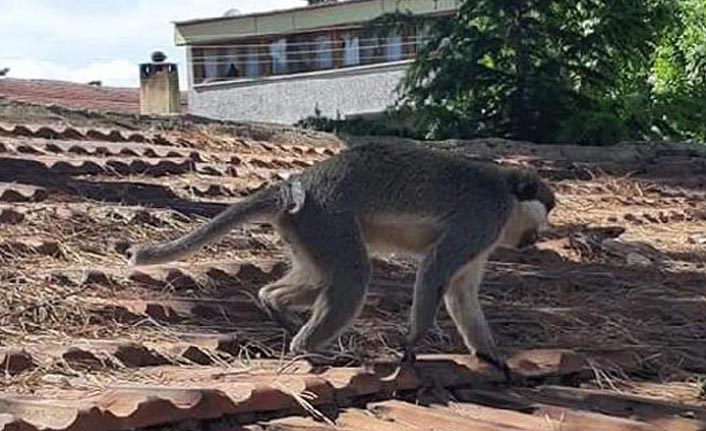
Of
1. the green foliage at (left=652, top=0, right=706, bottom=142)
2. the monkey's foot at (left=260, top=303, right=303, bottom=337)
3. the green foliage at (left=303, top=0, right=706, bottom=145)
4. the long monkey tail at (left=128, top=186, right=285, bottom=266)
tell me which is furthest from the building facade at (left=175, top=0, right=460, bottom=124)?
the long monkey tail at (left=128, top=186, right=285, bottom=266)

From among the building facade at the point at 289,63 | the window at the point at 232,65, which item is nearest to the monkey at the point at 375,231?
the building facade at the point at 289,63

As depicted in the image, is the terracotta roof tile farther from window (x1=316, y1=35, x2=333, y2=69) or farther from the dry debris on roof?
window (x1=316, y1=35, x2=333, y2=69)

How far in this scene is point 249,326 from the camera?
5320 mm

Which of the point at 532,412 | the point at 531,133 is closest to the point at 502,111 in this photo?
the point at 531,133

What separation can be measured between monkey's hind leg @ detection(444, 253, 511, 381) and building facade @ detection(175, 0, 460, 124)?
2569 centimetres

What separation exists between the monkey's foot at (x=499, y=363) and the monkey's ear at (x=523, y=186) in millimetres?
817

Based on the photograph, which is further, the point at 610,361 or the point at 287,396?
the point at 610,361

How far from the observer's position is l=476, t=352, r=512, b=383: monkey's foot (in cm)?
508

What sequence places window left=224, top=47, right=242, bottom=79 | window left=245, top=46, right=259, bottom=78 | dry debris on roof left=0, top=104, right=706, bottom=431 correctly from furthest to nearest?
window left=224, top=47, right=242, bottom=79
window left=245, top=46, right=259, bottom=78
dry debris on roof left=0, top=104, right=706, bottom=431

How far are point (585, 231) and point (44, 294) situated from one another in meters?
3.92

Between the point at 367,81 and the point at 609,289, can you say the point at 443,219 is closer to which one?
the point at 609,289

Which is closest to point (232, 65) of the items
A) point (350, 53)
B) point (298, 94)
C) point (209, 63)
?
point (209, 63)

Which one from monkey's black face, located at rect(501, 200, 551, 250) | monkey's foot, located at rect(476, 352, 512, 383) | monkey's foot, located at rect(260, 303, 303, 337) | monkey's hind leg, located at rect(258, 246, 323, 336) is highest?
monkey's black face, located at rect(501, 200, 551, 250)

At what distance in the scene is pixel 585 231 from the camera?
837 cm
